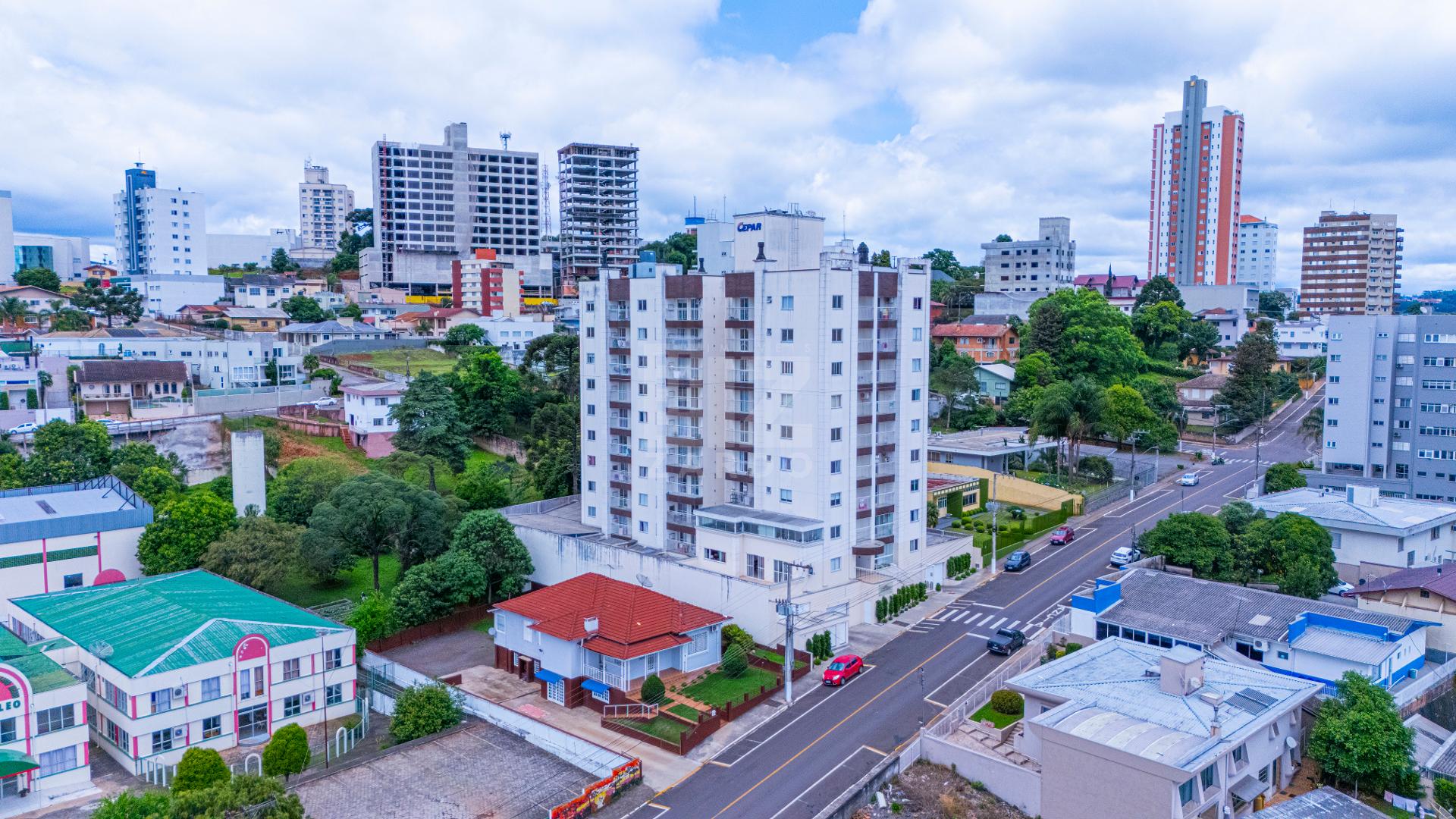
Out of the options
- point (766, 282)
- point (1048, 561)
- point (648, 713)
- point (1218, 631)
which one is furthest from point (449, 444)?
point (1218, 631)

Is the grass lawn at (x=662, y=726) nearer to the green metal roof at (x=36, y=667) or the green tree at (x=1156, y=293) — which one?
the green metal roof at (x=36, y=667)

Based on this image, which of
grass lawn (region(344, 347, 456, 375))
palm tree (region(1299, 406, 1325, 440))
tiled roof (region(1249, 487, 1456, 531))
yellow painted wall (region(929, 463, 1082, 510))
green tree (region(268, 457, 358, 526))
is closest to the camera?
tiled roof (region(1249, 487, 1456, 531))

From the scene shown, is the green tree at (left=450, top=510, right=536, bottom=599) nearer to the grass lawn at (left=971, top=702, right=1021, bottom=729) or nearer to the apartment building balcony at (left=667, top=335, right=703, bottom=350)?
the apartment building balcony at (left=667, top=335, right=703, bottom=350)

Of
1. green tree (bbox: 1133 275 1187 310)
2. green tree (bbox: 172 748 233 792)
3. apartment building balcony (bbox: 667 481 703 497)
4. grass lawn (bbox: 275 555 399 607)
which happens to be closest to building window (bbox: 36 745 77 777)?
green tree (bbox: 172 748 233 792)

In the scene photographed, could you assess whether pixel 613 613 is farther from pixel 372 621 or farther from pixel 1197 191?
pixel 1197 191

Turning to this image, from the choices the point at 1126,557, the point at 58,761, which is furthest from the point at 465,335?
the point at 58,761

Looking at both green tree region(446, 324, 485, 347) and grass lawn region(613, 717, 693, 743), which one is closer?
Answer: grass lawn region(613, 717, 693, 743)
